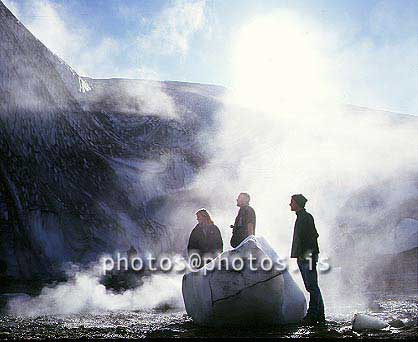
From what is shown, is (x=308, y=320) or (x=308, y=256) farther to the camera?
(x=308, y=256)

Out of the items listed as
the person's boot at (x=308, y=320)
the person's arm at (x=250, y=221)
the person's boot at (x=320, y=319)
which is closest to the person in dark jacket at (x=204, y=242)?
the person's arm at (x=250, y=221)

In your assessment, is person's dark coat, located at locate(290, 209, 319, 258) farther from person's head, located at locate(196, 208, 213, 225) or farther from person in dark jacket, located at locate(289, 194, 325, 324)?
person's head, located at locate(196, 208, 213, 225)

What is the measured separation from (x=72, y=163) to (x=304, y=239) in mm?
11759

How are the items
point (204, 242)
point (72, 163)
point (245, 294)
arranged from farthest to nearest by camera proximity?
point (72, 163), point (204, 242), point (245, 294)

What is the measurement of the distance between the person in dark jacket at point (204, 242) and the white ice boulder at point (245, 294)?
4.82 feet

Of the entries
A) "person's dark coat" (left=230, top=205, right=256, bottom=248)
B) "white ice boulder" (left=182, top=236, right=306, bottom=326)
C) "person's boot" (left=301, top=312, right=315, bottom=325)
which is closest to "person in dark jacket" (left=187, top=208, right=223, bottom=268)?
"person's dark coat" (left=230, top=205, right=256, bottom=248)

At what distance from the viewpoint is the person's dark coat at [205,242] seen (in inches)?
279

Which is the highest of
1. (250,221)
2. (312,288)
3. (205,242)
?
(250,221)

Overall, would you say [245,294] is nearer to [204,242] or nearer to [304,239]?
[304,239]

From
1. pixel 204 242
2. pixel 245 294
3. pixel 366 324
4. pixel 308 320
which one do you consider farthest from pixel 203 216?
pixel 366 324

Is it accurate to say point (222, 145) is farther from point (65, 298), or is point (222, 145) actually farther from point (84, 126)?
point (65, 298)

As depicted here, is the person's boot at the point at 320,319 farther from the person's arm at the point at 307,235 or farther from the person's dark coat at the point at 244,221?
the person's dark coat at the point at 244,221

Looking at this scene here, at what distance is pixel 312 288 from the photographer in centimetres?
557

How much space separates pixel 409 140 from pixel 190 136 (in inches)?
373
